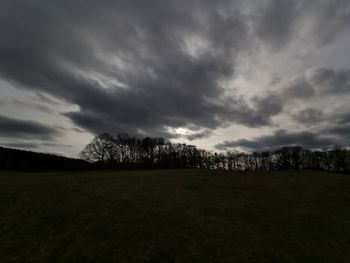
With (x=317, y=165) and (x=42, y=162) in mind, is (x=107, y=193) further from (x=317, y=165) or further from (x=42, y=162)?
(x=317, y=165)

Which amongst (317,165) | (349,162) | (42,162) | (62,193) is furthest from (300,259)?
(317,165)

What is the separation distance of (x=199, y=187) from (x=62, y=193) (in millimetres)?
15110

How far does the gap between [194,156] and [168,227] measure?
383 ft

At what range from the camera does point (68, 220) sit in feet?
53.8

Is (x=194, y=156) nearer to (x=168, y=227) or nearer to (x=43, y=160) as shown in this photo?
(x=43, y=160)

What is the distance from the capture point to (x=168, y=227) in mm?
14828

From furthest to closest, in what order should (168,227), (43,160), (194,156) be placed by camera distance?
(194,156)
(43,160)
(168,227)

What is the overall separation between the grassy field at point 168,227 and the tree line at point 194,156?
74.1m

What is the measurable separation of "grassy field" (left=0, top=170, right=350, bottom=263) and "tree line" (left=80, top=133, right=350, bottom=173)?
7411cm

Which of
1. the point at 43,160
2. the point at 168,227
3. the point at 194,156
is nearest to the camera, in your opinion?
the point at 168,227

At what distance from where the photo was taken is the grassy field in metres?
11.8

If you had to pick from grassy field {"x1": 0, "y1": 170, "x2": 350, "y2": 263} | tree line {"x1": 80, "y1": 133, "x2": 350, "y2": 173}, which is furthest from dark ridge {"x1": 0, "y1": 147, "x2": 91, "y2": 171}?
grassy field {"x1": 0, "y1": 170, "x2": 350, "y2": 263}

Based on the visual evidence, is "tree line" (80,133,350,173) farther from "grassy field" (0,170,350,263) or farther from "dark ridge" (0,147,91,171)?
"grassy field" (0,170,350,263)

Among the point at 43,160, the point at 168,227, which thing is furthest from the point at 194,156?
the point at 168,227
